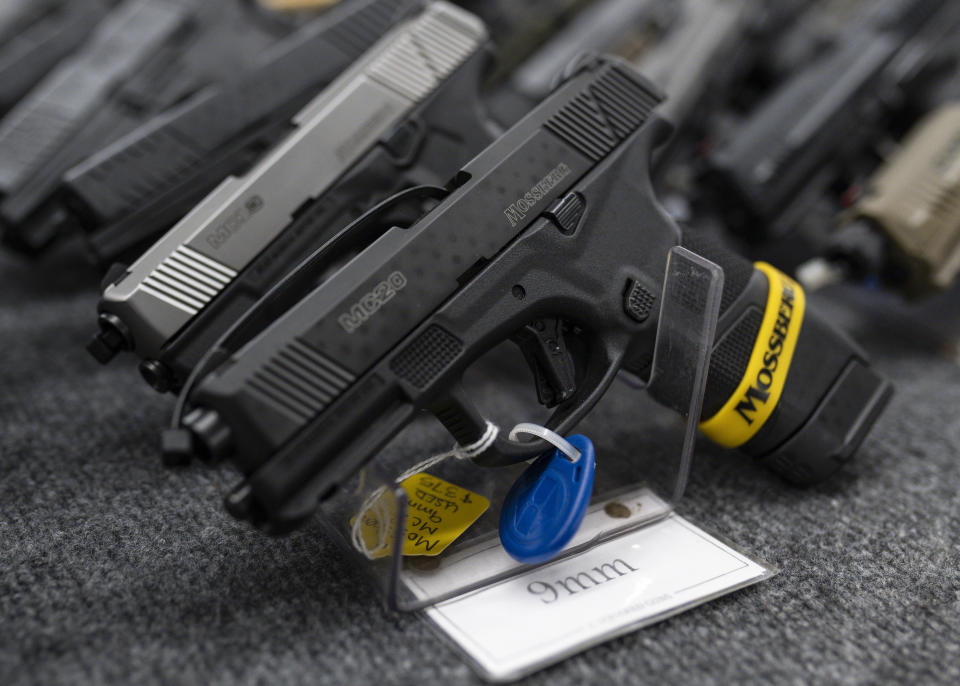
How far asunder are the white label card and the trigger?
136 millimetres

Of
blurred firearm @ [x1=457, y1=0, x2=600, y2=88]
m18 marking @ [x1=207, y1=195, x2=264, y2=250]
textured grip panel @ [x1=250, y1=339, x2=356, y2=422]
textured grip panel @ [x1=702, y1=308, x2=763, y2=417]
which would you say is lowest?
m18 marking @ [x1=207, y1=195, x2=264, y2=250]

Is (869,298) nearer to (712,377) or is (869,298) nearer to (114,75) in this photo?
Result: (712,377)

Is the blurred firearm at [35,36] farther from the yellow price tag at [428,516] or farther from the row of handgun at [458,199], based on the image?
the yellow price tag at [428,516]

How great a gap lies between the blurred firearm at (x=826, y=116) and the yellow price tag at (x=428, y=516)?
652mm

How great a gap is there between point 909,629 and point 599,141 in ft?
1.58

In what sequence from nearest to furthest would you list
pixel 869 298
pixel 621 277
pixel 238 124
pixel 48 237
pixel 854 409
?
pixel 621 277, pixel 854 409, pixel 238 124, pixel 48 237, pixel 869 298

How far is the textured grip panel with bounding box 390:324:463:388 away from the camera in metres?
0.62

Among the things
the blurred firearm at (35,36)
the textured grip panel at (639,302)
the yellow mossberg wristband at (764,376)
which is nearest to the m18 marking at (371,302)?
the textured grip panel at (639,302)

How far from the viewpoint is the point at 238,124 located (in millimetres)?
981

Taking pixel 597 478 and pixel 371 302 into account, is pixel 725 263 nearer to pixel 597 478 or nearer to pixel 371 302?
pixel 597 478

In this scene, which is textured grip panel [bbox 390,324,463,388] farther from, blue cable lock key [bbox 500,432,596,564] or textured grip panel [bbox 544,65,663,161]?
textured grip panel [bbox 544,65,663,161]

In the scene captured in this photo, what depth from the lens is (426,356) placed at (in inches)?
24.7

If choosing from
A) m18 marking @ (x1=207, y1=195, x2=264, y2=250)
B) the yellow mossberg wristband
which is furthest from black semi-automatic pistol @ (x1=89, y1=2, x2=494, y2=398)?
the yellow mossberg wristband

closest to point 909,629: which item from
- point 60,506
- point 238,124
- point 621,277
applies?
point 621,277
